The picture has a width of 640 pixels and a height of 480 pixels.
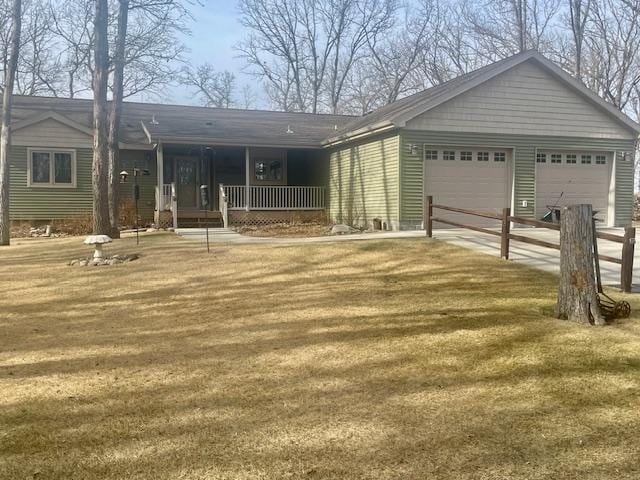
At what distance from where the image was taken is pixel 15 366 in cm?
500

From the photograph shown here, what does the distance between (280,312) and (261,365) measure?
1.86 m

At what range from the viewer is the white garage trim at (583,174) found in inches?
648

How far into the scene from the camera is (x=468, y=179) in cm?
1580

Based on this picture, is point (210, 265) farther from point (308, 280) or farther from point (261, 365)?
point (261, 365)

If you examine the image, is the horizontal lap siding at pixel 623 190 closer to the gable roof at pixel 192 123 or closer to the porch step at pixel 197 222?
the gable roof at pixel 192 123

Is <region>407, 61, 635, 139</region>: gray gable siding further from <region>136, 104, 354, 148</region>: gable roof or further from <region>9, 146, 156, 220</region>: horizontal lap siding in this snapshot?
<region>9, 146, 156, 220</region>: horizontal lap siding

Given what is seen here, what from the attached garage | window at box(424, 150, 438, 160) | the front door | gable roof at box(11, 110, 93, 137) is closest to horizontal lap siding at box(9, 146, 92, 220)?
gable roof at box(11, 110, 93, 137)

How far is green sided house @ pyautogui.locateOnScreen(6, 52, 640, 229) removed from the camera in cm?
1548

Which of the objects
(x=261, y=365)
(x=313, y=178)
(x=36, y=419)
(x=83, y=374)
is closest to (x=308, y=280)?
(x=261, y=365)

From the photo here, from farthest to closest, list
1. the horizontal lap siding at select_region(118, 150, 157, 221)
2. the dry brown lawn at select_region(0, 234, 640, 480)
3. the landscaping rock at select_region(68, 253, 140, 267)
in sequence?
the horizontal lap siding at select_region(118, 150, 157, 221) < the landscaping rock at select_region(68, 253, 140, 267) < the dry brown lawn at select_region(0, 234, 640, 480)

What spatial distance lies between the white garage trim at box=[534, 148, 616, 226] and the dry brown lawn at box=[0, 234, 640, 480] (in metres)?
9.01

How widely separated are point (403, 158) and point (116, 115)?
27.0 ft

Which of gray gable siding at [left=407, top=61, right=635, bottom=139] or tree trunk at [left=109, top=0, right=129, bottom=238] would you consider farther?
tree trunk at [left=109, top=0, right=129, bottom=238]

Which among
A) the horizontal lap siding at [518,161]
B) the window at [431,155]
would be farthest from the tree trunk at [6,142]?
the window at [431,155]
